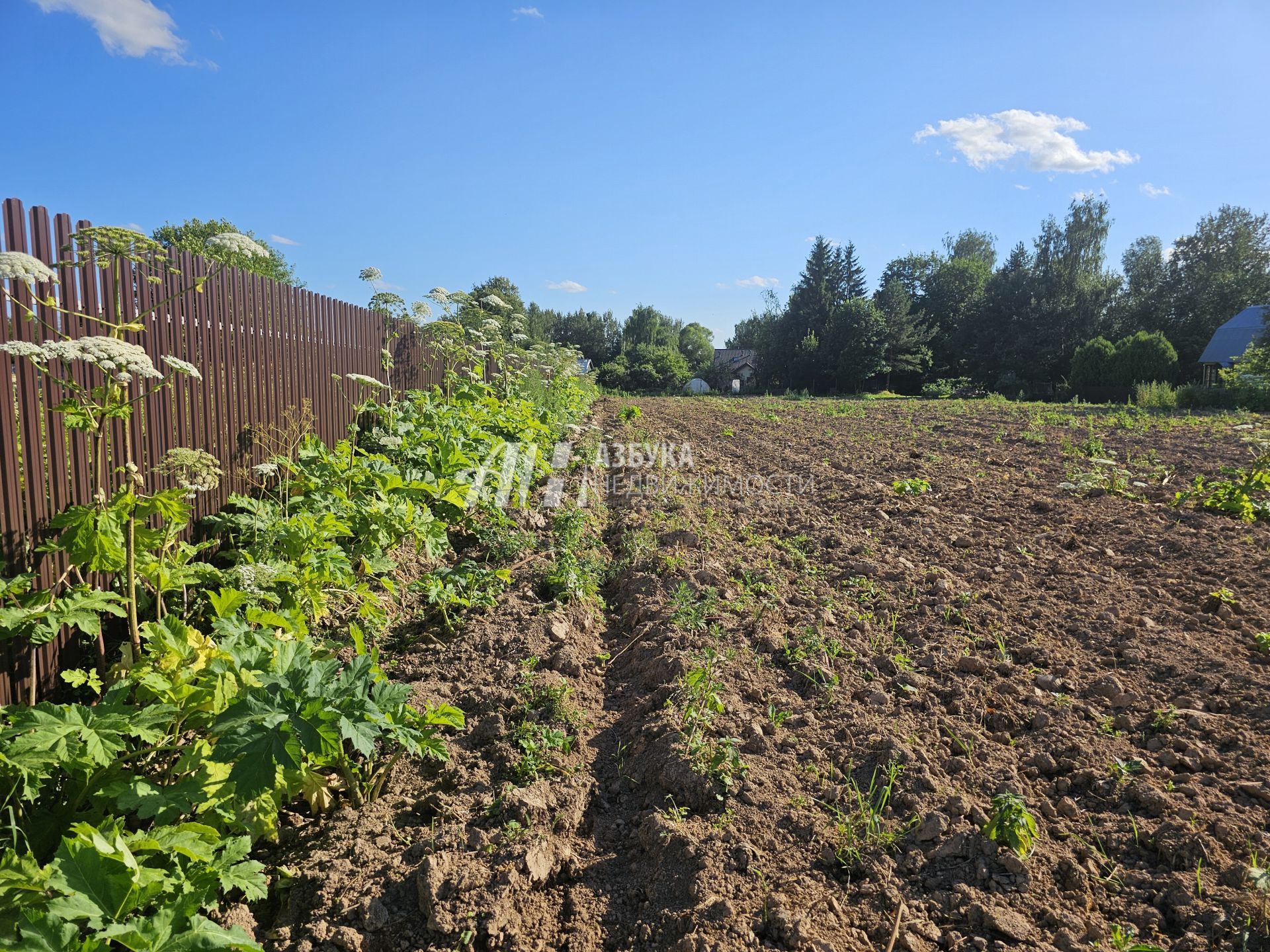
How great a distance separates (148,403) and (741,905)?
430 cm

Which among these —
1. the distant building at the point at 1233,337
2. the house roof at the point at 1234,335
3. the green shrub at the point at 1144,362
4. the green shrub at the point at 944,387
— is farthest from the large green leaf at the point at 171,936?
the house roof at the point at 1234,335

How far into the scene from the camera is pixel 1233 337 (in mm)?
36875

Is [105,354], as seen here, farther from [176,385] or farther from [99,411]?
[176,385]

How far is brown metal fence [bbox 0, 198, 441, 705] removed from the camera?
3242mm

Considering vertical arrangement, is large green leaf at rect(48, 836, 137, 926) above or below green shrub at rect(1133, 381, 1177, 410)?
below

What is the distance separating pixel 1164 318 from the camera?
43.7m

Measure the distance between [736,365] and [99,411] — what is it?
78658mm

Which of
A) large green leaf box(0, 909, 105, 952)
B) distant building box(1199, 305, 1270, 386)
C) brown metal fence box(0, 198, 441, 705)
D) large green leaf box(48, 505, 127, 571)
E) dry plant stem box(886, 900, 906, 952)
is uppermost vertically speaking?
distant building box(1199, 305, 1270, 386)

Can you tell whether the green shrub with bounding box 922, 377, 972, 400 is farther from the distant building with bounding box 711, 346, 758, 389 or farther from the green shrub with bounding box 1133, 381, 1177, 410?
the green shrub with bounding box 1133, 381, 1177, 410

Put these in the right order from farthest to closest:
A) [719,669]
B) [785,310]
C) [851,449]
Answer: [785,310]
[851,449]
[719,669]

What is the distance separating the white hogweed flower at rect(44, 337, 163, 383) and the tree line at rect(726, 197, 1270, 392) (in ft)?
152

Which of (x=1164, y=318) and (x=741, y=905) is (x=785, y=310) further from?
(x=741, y=905)

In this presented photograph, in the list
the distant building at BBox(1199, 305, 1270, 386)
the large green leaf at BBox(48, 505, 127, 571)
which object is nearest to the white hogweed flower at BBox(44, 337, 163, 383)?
the large green leaf at BBox(48, 505, 127, 571)

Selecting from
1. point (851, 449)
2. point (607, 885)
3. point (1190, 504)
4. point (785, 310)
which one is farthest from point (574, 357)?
point (785, 310)
